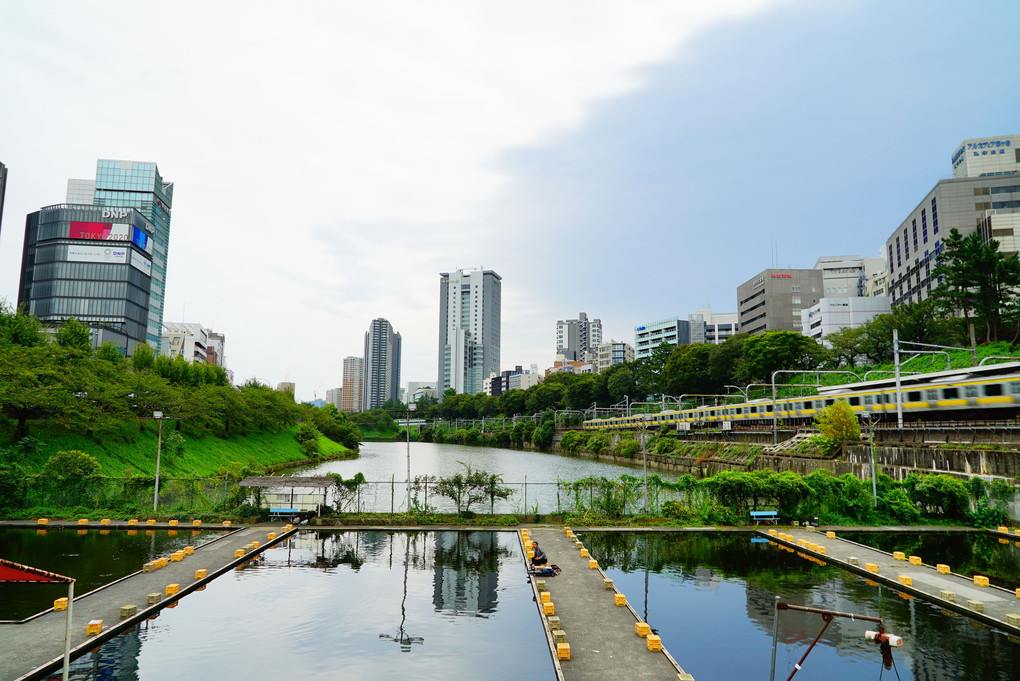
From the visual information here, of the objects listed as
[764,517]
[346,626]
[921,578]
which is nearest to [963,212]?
[764,517]

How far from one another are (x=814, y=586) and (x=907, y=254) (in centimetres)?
10947

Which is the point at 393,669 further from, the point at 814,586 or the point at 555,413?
the point at 555,413

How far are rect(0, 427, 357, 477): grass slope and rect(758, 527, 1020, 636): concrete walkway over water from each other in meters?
32.9

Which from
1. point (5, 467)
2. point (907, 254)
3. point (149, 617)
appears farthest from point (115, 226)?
point (907, 254)

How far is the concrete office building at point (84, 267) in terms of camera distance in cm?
11525

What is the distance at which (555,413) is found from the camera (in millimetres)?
147750

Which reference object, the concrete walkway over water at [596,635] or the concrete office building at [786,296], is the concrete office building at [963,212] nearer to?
the concrete office building at [786,296]

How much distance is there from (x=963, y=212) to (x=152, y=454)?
111207mm

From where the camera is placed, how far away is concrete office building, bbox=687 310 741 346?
187875mm

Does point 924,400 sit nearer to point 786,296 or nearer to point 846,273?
point 786,296

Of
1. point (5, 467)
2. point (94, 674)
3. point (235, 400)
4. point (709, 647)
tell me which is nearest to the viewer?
point (94, 674)

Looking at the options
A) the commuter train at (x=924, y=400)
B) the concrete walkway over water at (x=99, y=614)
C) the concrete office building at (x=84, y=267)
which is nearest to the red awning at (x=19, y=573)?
the concrete walkway over water at (x=99, y=614)

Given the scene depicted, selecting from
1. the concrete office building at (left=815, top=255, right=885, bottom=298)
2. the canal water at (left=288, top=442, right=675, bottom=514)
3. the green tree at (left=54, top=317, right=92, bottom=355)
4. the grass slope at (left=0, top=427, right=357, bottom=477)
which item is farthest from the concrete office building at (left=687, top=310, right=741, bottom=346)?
the green tree at (left=54, top=317, right=92, bottom=355)

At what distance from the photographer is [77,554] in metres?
26.5
